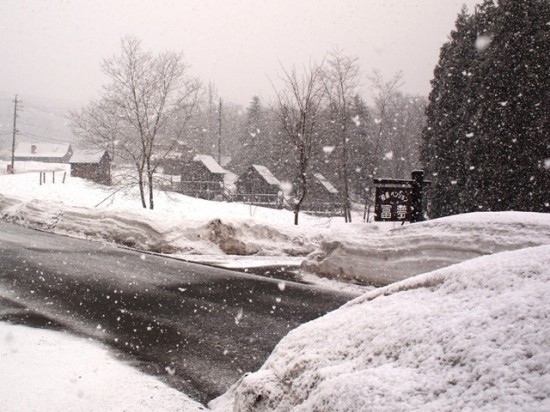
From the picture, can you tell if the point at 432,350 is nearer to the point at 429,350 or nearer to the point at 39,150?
the point at 429,350

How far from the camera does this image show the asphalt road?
15.0 feet

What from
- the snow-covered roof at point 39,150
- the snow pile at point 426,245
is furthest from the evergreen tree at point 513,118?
the snow-covered roof at point 39,150

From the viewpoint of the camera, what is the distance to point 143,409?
339 cm

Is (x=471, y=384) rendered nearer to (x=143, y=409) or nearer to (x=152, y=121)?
(x=143, y=409)

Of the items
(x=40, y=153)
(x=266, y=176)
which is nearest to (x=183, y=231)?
(x=266, y=176)

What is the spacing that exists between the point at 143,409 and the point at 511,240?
582 cm

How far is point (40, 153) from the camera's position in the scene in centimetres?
9144

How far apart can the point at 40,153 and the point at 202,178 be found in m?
59.0

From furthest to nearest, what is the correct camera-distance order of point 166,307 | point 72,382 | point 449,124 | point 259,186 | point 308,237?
point 259,186 → point 449,124 → point 308,237 → point 166,307 → point 72,382

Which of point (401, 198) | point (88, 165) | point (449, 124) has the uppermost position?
point (449, 124)

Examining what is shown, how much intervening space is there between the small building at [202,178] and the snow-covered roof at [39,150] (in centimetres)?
5497

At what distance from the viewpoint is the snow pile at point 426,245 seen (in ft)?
21.9

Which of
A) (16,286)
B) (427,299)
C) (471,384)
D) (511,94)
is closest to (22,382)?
(427,299)

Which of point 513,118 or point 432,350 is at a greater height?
point 513,118
